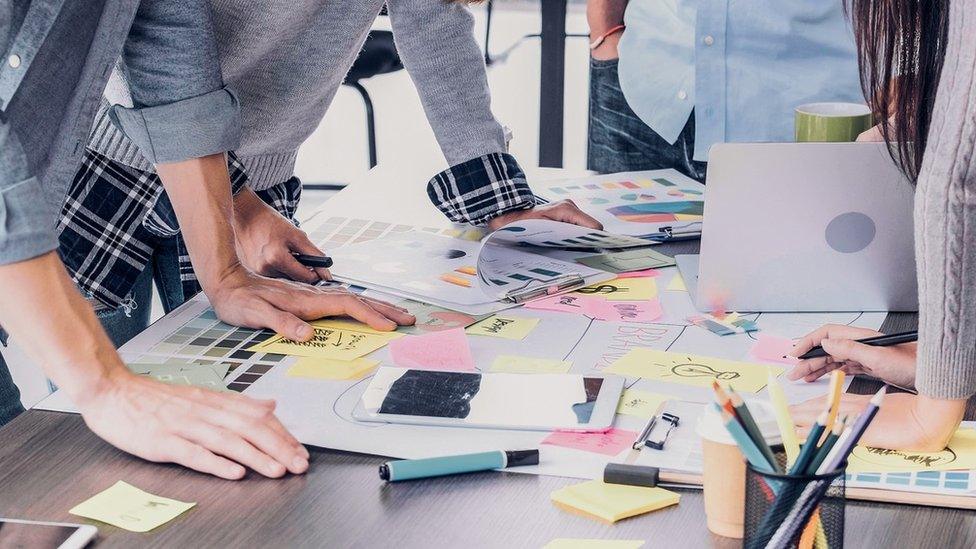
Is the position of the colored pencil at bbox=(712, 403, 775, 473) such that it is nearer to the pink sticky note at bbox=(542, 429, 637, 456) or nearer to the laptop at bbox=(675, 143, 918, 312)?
the pink sticky note at bbox=(542, 429, 637, 456)

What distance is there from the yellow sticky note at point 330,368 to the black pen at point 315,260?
0.90ft

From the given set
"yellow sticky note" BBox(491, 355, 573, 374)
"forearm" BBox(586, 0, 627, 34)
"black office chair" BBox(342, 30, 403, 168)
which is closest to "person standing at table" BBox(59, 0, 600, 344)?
"yellow sticky note" BBox(491, 355, 573, 374)

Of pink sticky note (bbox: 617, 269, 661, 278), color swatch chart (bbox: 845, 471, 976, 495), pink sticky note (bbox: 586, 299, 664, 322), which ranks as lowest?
color swatch chart (bbox: 845, 471, 976, 495)

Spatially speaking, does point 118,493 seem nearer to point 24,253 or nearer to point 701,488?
point 24,253

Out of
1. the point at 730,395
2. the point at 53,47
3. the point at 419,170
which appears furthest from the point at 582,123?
the point at 730,395

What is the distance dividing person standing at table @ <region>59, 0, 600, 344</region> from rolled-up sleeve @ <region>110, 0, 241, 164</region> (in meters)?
0.01

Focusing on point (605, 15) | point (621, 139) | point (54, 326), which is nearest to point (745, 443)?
point (54, 326)

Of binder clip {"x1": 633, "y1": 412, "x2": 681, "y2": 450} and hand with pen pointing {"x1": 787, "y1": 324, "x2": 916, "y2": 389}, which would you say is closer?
binder clip {"x1": 633, "y1": 412, "x2": 681, "y2": 450}

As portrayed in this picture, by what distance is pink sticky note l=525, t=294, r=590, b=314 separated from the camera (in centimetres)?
131

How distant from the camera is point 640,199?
175 cm

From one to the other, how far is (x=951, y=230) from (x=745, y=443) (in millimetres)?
300

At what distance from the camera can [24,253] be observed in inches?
37.7

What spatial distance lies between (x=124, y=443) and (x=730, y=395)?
0.56 metres

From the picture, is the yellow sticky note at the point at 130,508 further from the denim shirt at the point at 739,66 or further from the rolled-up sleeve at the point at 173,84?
the denim shirt at the point at 739,66
